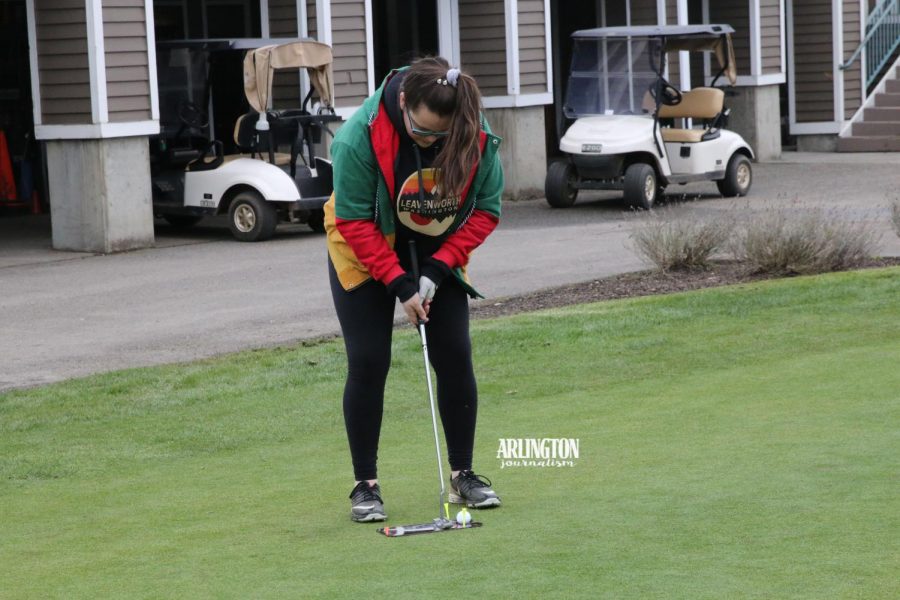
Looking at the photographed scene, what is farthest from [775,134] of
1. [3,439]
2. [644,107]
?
[3,439]

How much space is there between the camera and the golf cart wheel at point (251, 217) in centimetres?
1739

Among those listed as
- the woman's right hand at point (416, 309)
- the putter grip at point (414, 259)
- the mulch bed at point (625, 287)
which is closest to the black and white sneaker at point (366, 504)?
the woman's right hand at point (416, 309)

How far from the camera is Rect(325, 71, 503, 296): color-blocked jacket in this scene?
5234 mm

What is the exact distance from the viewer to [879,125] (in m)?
29.1

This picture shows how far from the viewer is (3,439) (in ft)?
26.2

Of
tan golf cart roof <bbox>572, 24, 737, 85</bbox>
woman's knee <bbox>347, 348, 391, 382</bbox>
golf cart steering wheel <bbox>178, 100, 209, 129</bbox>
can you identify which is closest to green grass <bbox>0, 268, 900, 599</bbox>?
woman's knee <bbox>347, 348, 391, 382</bbox>

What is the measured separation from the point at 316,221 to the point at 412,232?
42.6 feet

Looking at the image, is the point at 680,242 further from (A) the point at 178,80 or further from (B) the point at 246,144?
(A) the point at 178,80

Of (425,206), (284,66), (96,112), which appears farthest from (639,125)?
(425,206)

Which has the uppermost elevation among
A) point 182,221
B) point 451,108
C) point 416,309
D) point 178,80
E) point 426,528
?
point 178,80

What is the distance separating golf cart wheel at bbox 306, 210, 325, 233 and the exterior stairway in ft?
45.8

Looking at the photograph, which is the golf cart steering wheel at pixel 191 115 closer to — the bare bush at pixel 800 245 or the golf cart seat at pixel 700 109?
the golf cart seat at pixel 700 109

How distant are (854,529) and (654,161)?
592 inches

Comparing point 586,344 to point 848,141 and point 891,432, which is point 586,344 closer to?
point 891,432
